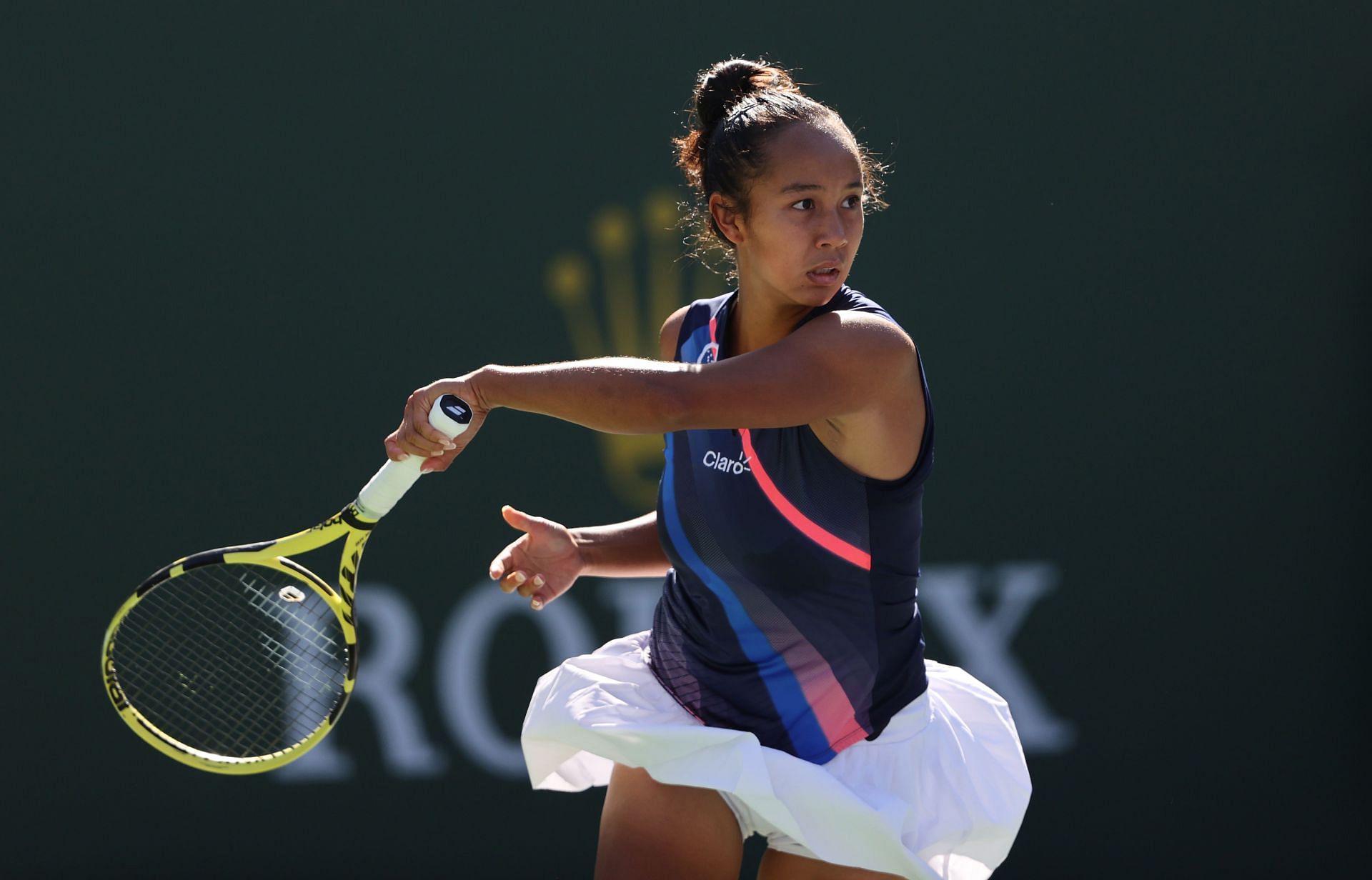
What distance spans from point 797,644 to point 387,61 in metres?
2.14

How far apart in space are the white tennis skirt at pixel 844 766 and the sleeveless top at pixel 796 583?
5 centimetres

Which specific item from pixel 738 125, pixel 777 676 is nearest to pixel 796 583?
pixel 777 676

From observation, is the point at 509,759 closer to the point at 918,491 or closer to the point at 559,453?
the point at 559,453

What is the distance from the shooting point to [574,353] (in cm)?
351

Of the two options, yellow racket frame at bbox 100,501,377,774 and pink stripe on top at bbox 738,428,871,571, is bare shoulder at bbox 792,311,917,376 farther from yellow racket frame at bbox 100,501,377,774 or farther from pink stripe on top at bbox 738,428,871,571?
yellow racket frame at bbox 100,501,377,774

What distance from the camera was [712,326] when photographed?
6.68 ft

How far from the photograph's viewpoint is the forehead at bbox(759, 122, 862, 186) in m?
1.81

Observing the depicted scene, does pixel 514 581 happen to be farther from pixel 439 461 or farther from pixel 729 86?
pixel 729 86

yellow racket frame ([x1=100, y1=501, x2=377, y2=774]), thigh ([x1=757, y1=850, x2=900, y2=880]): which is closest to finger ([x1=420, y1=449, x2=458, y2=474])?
yellow racket frame ([x1=100, y1=501, x2=377, y2=774])

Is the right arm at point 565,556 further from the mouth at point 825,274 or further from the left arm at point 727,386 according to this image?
the mouth at point 825,274

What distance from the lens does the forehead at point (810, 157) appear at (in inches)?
71.4

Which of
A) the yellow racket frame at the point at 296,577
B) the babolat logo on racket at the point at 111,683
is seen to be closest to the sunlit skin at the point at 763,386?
the yellow racket frame at the point at 296,577

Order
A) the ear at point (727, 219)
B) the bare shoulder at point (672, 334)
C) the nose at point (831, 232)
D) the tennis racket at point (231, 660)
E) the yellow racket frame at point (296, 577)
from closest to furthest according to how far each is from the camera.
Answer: the nose at point (831, 232), the ear at point (727, 219), the yellow racket frame at point (296, 577), the bare shoulder at point (672, 334), the tennis racket at point (231, 660)

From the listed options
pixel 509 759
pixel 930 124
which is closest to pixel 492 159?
pixel 930 124
